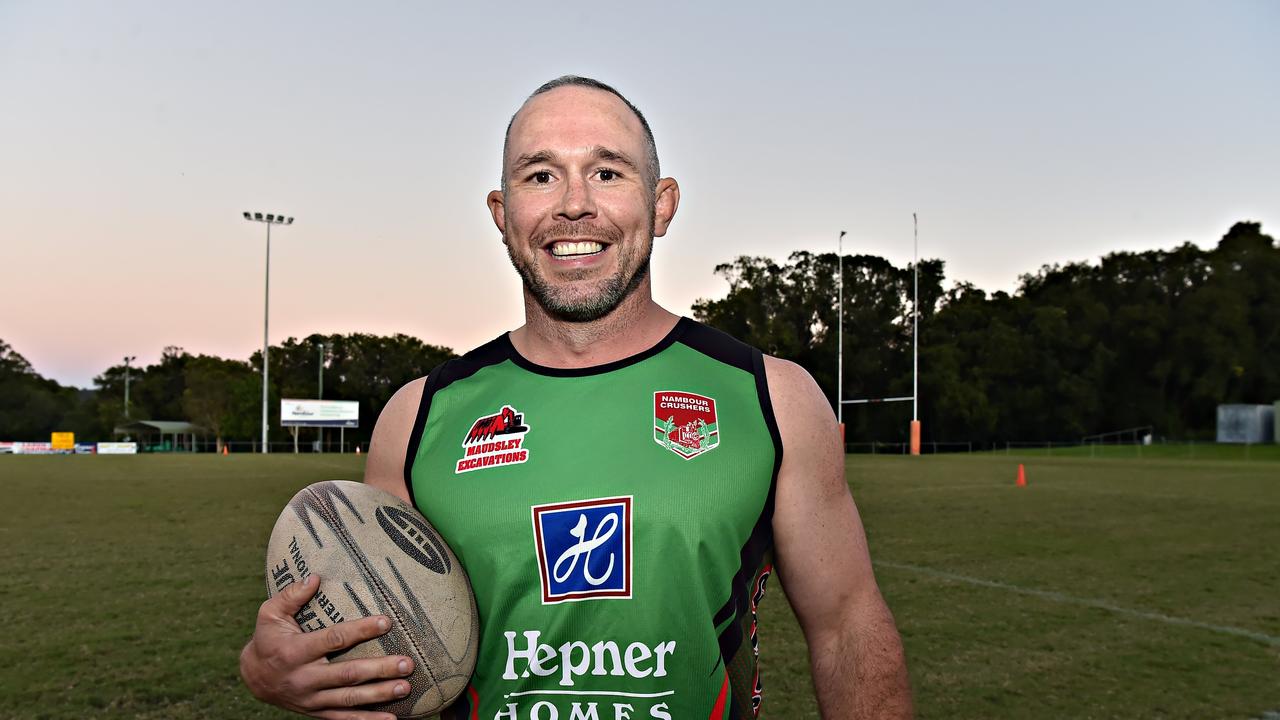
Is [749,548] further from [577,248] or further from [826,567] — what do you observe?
[577,248]

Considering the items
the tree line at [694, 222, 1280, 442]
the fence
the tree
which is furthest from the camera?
the tree

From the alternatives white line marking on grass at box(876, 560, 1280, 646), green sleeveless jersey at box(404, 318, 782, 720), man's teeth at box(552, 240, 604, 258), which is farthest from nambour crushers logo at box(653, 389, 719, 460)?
white line marking on grass at box(876, 560, 1280, 646)

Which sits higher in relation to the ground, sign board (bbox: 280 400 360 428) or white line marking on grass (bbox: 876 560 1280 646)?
sign board (bbox: 280 400 360 428)

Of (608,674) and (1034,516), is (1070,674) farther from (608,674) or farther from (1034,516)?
(1034,516)

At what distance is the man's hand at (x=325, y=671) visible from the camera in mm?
1913

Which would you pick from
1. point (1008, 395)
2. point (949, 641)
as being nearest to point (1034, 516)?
point (949, 641)

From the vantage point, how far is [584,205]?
2133mm

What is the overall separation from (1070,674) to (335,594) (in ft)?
16.1

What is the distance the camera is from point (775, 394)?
2166 mm

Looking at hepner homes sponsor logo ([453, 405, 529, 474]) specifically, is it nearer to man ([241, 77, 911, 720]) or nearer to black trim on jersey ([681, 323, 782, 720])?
man ([241, 77, 911, 720])

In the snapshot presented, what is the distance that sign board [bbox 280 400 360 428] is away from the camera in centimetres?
6769

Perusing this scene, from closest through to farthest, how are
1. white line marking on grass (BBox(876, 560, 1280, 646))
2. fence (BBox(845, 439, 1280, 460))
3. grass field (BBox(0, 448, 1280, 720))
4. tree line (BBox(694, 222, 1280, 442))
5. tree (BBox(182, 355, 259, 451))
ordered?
grass field (BBox(0, 448, 1280, 720)), white line marking on grass (BBox(876, 560, 1280, 646)), fence (BBox(845, 439, 1280, 460)), tree line (BBox(694, 222, 1280, 442)), tree (BBox(182, 355, 259, 451))

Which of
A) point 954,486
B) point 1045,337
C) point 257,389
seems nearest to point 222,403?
point 257,389

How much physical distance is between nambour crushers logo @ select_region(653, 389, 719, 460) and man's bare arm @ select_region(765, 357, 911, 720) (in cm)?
16
